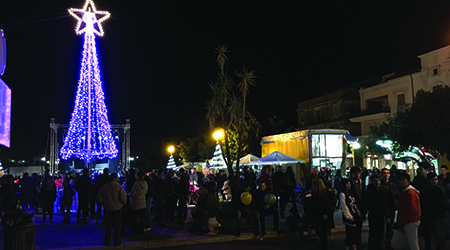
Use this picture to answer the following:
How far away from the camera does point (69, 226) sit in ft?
37.6

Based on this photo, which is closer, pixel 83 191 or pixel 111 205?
pixel 111 205

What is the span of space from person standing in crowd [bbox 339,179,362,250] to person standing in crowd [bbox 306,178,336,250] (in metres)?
0.72

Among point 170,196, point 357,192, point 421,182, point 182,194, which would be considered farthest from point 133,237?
point 421,182

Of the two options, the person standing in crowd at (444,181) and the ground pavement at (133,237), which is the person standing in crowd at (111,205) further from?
the person standing in crowd at (444,181)

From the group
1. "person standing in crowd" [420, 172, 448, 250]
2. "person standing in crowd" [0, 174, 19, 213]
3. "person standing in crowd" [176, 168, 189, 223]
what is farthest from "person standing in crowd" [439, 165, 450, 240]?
"person standing in crowd" [0, 174, 19, 213]

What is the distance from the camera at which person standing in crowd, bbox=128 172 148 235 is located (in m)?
9.75

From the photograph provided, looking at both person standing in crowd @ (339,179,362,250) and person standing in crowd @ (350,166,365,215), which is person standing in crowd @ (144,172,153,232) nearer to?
person standing in crowd @ (339,179,362,250)

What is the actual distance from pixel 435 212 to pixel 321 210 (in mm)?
2173

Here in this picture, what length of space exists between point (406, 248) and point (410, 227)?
191 cm

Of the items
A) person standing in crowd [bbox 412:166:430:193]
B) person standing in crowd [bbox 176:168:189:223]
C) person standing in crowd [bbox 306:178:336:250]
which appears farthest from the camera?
person standing in crowd [bbox 176:168:189:223]

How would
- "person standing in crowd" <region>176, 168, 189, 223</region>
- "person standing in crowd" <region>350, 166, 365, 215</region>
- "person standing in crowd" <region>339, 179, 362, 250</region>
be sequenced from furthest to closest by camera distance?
"person standing in crowd" <region>176, 168, 189, 223</region> < "person standing in crowd" <region>350, 166, 365, 215</region> < "person standing in crowd" <region>339, 179, 362, 250</region>

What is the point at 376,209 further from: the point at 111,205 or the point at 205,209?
the point at 111,205

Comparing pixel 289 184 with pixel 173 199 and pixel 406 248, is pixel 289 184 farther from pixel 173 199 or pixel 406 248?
pixel 406 248

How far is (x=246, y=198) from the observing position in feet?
31.8
